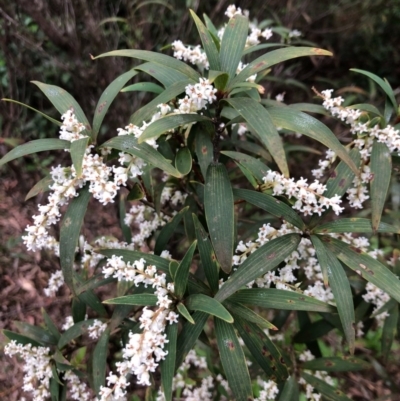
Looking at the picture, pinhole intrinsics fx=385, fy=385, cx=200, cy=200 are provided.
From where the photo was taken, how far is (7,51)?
2.59 m

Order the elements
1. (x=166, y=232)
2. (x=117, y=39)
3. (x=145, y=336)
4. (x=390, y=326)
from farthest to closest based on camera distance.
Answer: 1. (x=117, y=39)
2. (x=390, y=326)
3. (x=166, y=232)
4. (x=145, y=336)

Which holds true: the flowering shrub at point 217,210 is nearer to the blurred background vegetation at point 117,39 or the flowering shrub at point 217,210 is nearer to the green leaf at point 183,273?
the green leaf at point 183,273

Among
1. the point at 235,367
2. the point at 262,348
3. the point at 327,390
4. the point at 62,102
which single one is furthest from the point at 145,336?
the point at 327,390

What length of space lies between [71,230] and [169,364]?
0.50 meters

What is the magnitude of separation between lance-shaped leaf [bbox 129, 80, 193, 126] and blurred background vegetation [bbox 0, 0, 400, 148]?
142cm

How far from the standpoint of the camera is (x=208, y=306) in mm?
1107

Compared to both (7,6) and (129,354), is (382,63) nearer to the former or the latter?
(7,6)

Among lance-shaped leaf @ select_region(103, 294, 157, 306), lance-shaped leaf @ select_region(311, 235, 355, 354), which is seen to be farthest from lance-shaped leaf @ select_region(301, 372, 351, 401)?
lance-shaped leaf @ select_region(103, 294, 157, 306)

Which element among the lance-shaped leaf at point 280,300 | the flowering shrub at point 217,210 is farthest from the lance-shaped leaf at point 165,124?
the lance-shaped leaf at point 280,300

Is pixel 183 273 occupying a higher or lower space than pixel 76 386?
higher

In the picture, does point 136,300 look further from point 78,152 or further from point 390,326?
point 390,326

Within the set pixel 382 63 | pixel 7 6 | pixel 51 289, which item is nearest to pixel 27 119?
pixel 7 6

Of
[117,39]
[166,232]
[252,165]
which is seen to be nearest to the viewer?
[252,165]

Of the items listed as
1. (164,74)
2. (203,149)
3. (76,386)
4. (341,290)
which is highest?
(164,74)
